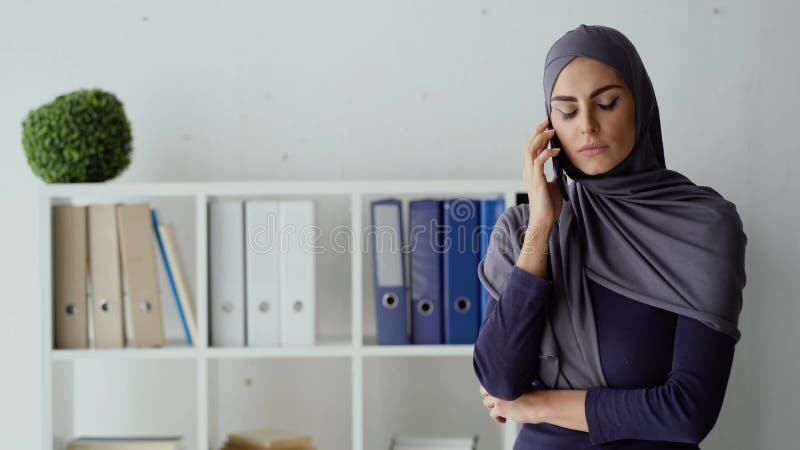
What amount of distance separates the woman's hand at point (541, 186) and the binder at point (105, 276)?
46.1 inches

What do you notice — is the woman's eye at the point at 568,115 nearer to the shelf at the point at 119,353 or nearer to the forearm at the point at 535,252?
the forearm at the point at 535,252

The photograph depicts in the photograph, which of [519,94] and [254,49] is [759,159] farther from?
[254,49]

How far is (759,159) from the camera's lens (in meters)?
2.26

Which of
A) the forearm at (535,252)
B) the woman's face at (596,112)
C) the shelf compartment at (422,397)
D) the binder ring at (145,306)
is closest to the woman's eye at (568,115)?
the woman's face at (596,112)

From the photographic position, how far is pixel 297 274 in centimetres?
204

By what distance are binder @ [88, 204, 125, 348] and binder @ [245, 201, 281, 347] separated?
336 millimetres

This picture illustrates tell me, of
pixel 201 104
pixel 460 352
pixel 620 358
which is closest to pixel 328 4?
pixel 201 104

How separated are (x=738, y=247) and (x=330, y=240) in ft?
4.12

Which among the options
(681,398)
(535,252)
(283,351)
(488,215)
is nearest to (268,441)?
(283,351)

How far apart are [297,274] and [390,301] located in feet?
0.80

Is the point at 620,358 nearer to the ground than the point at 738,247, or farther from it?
nearer to the ground

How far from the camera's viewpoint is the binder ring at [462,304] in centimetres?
203

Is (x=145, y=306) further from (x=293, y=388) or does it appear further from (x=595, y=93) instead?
(x=595, y=93)

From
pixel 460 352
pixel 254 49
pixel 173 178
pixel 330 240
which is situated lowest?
pixel 460 352
